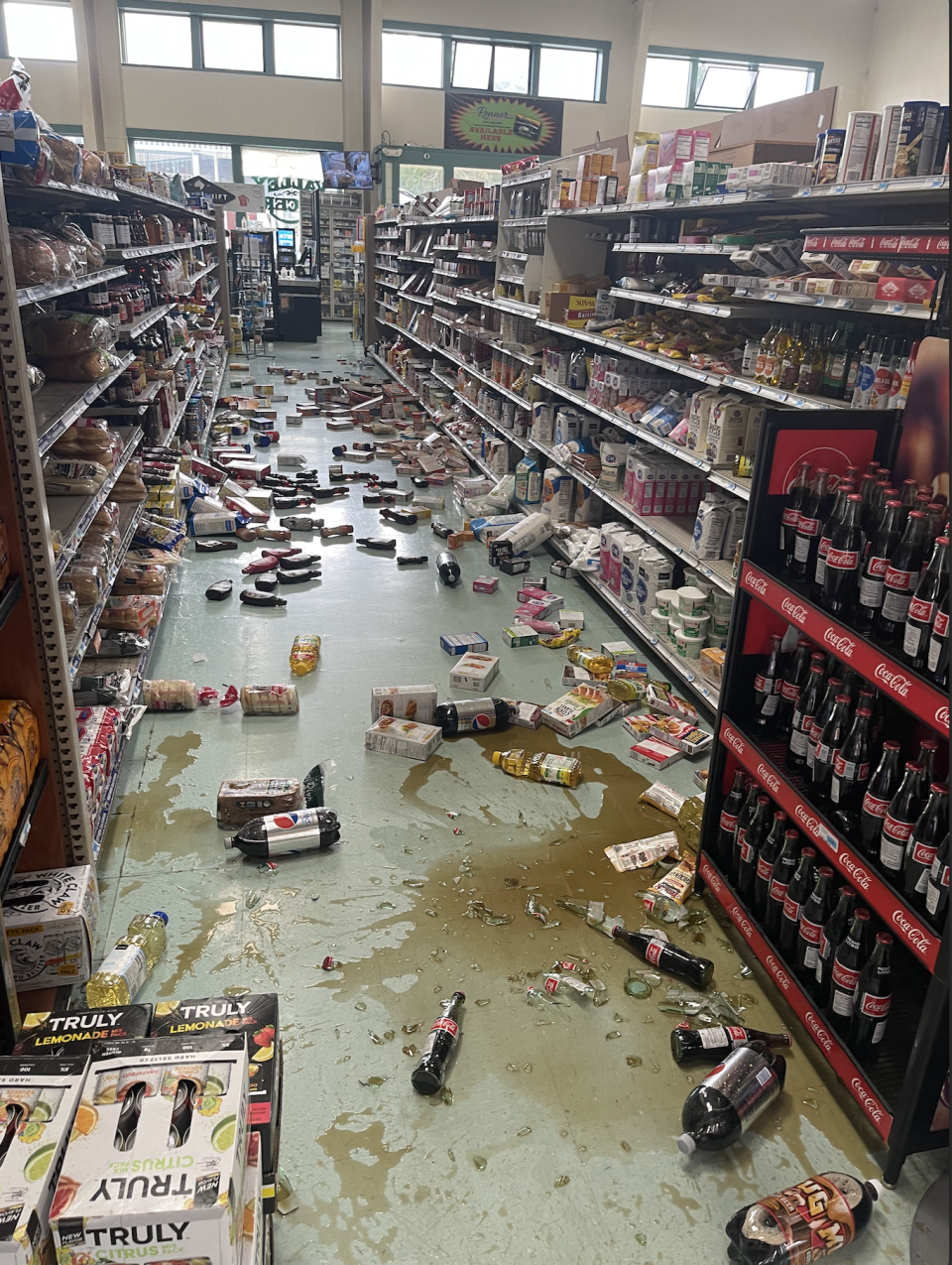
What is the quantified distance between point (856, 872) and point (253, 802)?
227 cm

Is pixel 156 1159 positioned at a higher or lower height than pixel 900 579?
lower

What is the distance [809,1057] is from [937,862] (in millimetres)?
866

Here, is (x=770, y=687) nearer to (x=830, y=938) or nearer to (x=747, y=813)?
(x=747, y=813)

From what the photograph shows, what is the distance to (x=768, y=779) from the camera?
2.83 metres

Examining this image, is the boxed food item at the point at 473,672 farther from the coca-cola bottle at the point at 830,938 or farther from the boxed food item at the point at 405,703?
the coca-cola bottle at the point at 830,938

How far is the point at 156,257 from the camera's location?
8.57 m

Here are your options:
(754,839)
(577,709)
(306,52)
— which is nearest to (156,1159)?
(754,839)

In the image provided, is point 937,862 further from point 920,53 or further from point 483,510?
point 920,53

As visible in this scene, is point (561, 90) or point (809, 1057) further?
point (561, 90)

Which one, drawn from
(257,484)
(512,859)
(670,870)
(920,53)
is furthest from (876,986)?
(920,53)

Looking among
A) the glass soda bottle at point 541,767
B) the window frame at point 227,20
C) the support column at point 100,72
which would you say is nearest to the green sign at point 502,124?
the window frame at point 227,20

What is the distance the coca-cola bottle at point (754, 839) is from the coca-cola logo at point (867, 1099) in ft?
2.45

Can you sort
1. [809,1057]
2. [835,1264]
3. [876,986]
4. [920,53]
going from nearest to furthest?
[835,1264] → [876,986] → [809,1057] → [920,53]

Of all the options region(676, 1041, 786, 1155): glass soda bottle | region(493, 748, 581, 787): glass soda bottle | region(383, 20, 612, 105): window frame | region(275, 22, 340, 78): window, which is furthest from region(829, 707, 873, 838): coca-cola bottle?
region(275, 22, 340, 78): window
